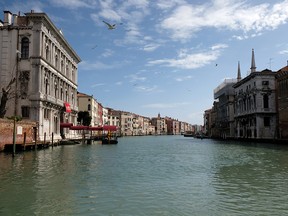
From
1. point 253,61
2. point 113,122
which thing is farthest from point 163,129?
point 253,61

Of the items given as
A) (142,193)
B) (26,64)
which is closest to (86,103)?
(26,64)

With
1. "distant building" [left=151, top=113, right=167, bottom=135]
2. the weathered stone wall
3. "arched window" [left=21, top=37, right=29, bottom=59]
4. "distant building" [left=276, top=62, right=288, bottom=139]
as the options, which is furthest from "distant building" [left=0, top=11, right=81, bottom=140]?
"distant building" [left=151, top=113, right=167, bottom=135]

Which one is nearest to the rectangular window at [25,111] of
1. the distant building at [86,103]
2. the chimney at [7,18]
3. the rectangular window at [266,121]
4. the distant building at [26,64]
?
the distant building at [26,64]

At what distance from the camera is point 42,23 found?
36938mm

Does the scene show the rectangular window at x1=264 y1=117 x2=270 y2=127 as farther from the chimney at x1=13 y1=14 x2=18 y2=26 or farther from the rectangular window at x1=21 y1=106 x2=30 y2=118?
the chimney at x1=13 y1=14 x2=18 y2=26

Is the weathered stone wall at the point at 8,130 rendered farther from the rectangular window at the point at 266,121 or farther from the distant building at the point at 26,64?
the rectangular window at the point at 266,121

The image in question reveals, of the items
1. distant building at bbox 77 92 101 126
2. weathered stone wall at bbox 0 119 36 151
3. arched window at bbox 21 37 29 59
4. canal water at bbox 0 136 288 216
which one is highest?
arched window at bbox 21 37 29 59

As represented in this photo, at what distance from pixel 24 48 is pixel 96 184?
29.4m

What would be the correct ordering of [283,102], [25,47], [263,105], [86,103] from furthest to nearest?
[86,103] → [263,105] → [283,102] → [25,47]

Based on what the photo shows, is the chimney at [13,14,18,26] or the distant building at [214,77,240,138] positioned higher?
the chimney at [13,14,18,26]

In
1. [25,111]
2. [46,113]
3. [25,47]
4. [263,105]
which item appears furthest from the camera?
[263,105]

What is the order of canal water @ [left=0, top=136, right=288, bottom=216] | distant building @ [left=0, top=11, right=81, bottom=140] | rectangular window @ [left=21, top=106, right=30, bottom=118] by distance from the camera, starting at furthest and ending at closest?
rectangular window @ [left=21, top=106, right=30, bottom=118] → distant building @ [left=0, top=11, right=81, bottom=140] → canal water @ [left=0, top=136, right=288, bottom=216]

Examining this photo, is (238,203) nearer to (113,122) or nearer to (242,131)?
(242,131)

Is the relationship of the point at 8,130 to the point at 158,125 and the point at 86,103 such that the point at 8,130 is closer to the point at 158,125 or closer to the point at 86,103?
the point at 86,103
